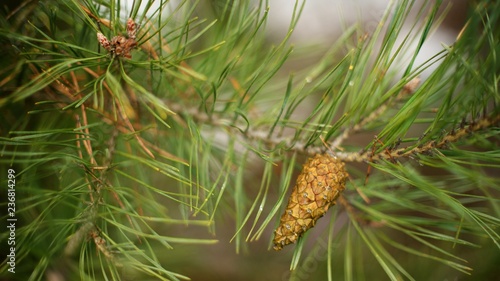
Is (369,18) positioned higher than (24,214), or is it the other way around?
(369,18)

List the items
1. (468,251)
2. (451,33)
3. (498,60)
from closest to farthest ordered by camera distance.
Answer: (498,60) < (468,251) < (451,33)

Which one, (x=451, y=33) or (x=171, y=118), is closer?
(x=171, y=118)

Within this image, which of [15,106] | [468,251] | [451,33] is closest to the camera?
[15,106]

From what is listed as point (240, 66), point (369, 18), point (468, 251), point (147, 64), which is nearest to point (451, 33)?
point (369, 18)

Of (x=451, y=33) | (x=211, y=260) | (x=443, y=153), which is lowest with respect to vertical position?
(x=211, y=260)

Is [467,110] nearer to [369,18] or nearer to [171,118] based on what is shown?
[171,118]

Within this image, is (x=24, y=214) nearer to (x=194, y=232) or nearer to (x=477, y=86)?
(x=477, y=86)

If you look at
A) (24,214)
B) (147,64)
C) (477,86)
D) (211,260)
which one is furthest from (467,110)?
(211,260)
